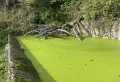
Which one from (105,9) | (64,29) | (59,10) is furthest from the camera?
(59,10)

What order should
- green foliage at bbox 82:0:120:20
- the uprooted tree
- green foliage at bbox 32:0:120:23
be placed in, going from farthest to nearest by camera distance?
green foliage at bbox 32:0:120:23 < the uprooted tree < green foliage at bbox 82:0:120:20

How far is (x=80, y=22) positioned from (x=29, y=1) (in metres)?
5.08

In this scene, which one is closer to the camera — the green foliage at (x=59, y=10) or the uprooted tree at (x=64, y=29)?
the uprooted tree at (x=64, y=29)

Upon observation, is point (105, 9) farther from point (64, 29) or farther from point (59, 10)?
point (59, 10)

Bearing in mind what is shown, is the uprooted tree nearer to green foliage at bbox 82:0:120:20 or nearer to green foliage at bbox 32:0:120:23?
green foliage at bbox 32:0:120:23

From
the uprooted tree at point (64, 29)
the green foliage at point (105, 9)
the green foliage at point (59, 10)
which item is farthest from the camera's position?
the green foliage at point (59, 10)

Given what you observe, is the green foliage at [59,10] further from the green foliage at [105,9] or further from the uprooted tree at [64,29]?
the uprooted tree at [64,29]

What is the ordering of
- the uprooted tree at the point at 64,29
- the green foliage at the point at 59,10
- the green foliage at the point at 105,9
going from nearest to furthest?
the green foliage at the point at 105,9
the uprooted tree at the point at 64,29
the green foliage at the point at 59,10

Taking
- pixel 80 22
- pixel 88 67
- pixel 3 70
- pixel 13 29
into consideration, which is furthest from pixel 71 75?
pixel 13 29

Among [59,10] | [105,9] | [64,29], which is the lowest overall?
[64,29]

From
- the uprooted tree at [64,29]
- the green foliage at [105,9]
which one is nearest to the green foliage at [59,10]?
the green foliage at [105,9]

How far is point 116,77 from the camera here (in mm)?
2049

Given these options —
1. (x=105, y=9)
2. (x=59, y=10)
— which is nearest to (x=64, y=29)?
(x=105, y=9)

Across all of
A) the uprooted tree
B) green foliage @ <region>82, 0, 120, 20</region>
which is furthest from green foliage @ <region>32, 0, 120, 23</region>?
the uprooted tree
